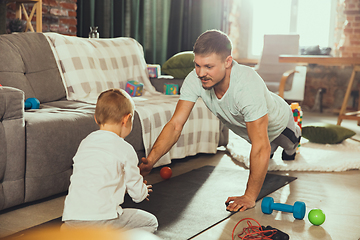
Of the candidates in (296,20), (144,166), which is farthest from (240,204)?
(296,20)

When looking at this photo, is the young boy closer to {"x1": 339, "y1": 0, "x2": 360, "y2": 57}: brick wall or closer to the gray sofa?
the gray sofa

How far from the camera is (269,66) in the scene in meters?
5.40

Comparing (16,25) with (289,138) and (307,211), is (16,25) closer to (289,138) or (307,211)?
(289,138)

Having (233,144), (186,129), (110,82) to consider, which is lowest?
(233,144)

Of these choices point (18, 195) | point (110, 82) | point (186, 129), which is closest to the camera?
point (18, 195)

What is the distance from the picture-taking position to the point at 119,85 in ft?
9.80

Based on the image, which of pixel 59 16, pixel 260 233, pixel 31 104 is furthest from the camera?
pixel 59 16

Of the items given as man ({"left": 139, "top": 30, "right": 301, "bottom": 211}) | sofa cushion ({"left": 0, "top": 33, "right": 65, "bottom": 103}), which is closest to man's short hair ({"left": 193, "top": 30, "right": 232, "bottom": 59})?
man ({"left": 139, "top": 30, "right": 301, "bottom": 211})

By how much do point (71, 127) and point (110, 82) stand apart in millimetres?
1043

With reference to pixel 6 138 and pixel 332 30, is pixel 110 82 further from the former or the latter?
pixel 332 30

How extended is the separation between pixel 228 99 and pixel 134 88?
1.23 metres

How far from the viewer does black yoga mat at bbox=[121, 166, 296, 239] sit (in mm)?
1605

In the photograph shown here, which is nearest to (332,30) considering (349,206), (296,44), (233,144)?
(296,44)

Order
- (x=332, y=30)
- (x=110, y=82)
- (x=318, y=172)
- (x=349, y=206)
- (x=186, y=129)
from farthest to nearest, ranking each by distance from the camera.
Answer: (x=332, y=30), (x=110, y=82), (x=186, y=129), (x=318, y=172), (x=349, y=206)
